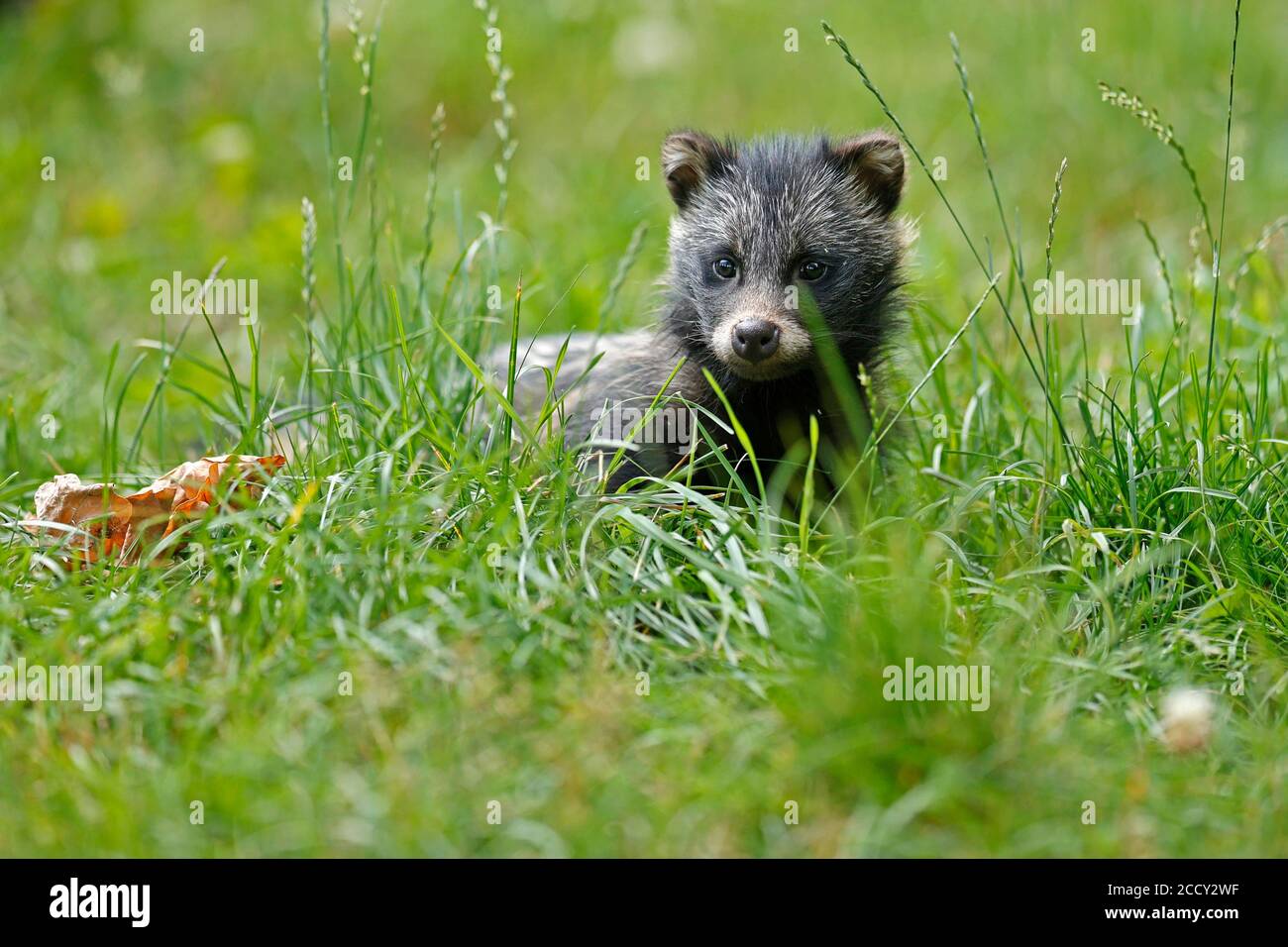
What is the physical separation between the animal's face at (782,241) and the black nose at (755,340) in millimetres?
32

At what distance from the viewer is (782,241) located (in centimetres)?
519

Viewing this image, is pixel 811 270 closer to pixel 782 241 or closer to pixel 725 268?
pixel 782 241

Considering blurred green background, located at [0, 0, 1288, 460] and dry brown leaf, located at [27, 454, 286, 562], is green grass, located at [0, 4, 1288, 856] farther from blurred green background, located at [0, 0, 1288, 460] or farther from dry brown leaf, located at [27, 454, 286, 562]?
blurred green background, located at [0, 0, 1288, 460]

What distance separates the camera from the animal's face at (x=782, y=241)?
505 centimetres

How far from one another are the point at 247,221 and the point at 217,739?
5.96 meters

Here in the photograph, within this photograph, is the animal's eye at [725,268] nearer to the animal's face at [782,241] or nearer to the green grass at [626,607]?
the animal's face at [782,241]

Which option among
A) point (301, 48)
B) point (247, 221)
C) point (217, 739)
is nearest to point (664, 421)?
point (217, 739)

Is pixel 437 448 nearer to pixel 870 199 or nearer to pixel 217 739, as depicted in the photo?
pixel 217 739

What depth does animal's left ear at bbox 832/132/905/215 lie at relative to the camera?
545cm

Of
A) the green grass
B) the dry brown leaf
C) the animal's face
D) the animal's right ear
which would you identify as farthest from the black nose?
the dry brown leaf

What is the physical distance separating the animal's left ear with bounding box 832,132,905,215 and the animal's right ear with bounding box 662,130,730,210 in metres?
0.49

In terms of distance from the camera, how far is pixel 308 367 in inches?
190

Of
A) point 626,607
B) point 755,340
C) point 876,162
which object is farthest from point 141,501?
point 876,162

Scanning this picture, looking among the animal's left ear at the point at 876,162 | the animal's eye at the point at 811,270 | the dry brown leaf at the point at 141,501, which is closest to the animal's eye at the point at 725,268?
the animal's eye at the point at 811,270
